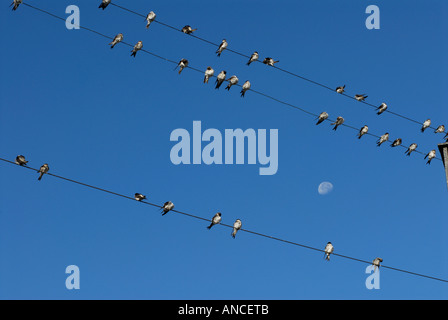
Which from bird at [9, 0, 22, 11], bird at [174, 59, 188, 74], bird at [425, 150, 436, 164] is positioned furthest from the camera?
bird at [425, 150, 436, 164]

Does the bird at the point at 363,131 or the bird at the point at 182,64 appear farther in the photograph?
the bird at the point at 363,131

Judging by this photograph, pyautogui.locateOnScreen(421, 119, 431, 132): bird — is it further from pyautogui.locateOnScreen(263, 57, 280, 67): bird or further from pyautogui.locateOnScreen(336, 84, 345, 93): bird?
pyautogui.locateOnScreen(263, 57, 280, 67): bird

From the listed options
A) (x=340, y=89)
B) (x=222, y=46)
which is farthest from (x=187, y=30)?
(x=340, y=89)

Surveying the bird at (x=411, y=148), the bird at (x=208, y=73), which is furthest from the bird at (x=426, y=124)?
the bird at (x=208, y=73)

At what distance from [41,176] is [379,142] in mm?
12156

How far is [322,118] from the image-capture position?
87.7 feet

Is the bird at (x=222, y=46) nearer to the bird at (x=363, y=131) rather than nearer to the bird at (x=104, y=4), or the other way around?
the bird at (x=104, y=4)

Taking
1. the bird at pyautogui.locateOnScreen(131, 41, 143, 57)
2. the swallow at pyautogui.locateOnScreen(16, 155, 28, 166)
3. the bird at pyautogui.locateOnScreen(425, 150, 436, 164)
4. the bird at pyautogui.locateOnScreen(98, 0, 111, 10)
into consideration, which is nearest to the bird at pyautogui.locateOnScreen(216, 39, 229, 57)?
the bird at pyautogui.locateOnScreen(131, 41, 143, 57)

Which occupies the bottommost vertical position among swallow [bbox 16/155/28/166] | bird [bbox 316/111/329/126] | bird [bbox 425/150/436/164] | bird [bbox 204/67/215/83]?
swallow [bbox 16/155/28/166]

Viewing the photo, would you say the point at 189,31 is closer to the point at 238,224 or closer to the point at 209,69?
the point at 209,69

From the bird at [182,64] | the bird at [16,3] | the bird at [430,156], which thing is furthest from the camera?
the bird at [430,156]
